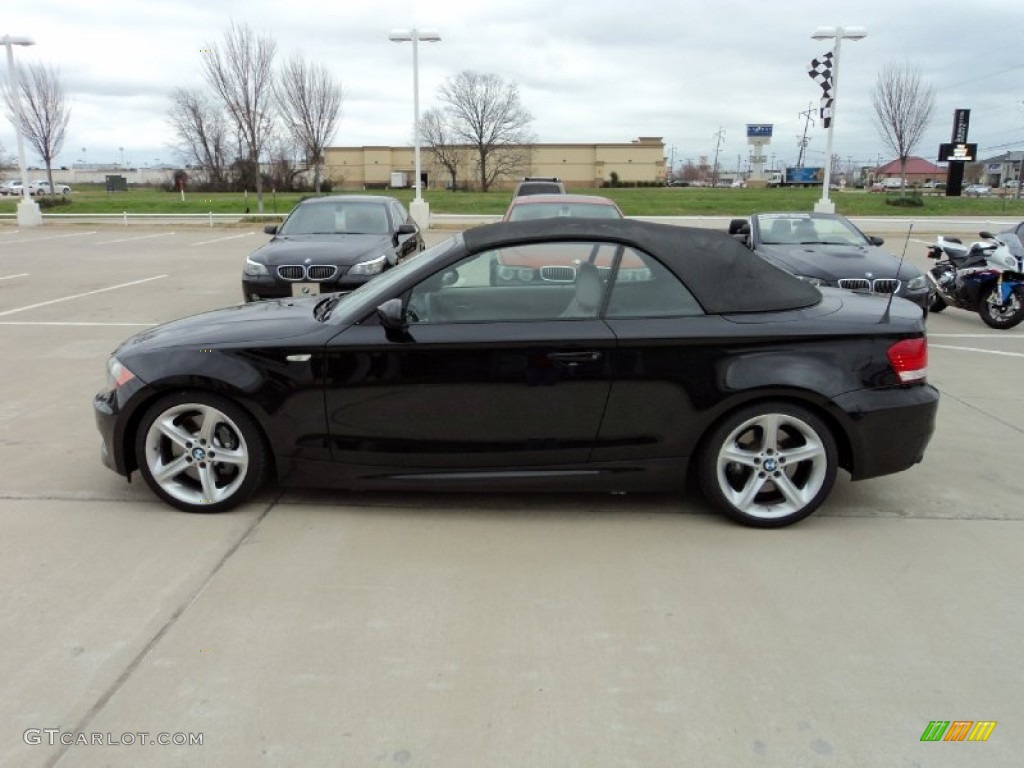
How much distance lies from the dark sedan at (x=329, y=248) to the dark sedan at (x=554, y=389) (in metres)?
4.08

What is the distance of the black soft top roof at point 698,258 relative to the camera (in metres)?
4.12

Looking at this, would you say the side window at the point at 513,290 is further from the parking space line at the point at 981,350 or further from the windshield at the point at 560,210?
the parking space line at the point at 981,350

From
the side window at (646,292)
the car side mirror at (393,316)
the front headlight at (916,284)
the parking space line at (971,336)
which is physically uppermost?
the side window at (646,292)

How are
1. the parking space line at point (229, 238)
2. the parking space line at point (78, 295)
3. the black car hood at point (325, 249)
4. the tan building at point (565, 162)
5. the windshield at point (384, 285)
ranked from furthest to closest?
the tan building at point (565, 162) < the parking space line at point (229, 238) < the parking space line at point (78, 295) < the black car hood at point (325, 249) < the windshield at point (384, 285)

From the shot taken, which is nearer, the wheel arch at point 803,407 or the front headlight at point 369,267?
the wheel arch at point 803,407

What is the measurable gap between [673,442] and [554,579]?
0.97 m

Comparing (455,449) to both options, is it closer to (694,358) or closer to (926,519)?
(694,358)

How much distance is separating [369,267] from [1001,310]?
7870 millimetres

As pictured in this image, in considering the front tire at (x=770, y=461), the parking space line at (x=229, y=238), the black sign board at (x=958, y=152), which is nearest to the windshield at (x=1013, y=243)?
the front tire at (x=770, y=461)

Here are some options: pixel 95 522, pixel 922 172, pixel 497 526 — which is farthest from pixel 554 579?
pixel 922 172

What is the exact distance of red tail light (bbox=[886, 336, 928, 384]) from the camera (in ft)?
13.2

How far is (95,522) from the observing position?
13.5ft

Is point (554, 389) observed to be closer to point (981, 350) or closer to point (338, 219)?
point (981, 350)

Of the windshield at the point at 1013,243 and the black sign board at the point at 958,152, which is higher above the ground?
the black sign board at the point at 958,152
